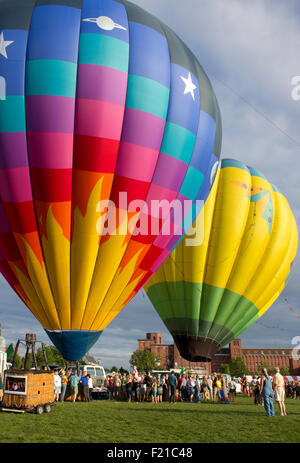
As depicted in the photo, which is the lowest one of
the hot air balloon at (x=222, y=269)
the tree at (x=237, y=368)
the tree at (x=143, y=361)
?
the tree at (x=237, y=368)

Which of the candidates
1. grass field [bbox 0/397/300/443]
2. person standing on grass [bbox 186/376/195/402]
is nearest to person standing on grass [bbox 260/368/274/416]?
grass field [bbox 0/397/300/443]

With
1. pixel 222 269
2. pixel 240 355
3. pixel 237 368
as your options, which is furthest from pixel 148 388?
pixel 240 355

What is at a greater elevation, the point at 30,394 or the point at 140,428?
the point at 30,394

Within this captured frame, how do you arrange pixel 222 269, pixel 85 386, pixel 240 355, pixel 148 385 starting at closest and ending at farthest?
1. pixel 85 386
2. pixel 148 385
3. pixel 222 269
4. pixel 240 355

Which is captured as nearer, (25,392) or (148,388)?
(25,392)

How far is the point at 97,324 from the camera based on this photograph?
45.8ft

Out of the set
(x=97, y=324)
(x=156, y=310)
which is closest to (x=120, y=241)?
(x=97, y=324)

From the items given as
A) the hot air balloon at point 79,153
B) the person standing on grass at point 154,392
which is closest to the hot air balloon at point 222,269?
the person standing on grass at point 154,392

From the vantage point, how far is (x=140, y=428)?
9312 mm

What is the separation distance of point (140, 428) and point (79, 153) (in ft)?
25.6

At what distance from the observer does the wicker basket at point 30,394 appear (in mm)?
11859

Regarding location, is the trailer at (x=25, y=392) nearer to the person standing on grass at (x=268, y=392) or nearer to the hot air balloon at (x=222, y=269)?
the person standing on grass at (x=268, y=392)

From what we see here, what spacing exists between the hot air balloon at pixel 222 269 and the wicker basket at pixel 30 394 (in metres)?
11.2

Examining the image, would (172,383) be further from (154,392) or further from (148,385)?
(148,385)
